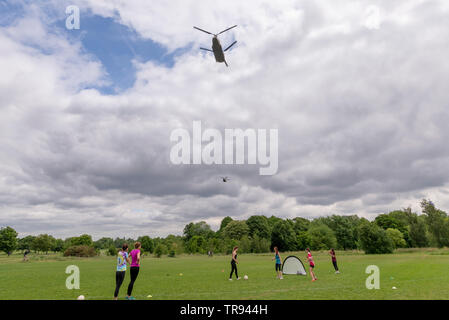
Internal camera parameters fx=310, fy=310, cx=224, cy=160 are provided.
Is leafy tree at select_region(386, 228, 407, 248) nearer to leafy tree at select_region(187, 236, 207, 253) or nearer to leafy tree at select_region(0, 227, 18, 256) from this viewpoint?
leafy tree at select_region(187, 236, 207, 253)

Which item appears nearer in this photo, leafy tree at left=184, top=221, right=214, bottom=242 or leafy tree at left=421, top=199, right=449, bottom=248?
leafy tree at left=421, top=199, right=449, bottom=248

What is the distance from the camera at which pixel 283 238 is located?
323ft

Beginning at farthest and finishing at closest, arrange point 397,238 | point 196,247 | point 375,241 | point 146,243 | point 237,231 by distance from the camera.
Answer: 1. point 237,231
2. point 146,243
3. point 196,247
4. point 397,238
5. point 375,241

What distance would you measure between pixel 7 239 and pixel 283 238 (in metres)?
87.7

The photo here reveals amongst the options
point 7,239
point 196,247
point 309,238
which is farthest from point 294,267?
point 7,239

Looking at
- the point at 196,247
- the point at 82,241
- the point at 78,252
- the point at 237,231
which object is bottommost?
the point at 82,241

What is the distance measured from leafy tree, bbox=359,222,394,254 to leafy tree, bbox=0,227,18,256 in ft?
341

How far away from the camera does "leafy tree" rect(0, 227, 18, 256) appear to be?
97.6 metres

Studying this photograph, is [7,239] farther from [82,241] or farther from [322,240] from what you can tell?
[322,240]

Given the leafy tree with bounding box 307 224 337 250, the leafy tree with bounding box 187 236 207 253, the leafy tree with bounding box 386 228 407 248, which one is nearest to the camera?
the leafy tree with bounding box 386 228 407 248

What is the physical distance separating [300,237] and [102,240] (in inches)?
4731

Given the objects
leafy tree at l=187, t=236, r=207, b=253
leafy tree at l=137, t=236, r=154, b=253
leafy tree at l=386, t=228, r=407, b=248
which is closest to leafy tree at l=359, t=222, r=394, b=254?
leafy tree at l=386, t=228, r=407, b=248
